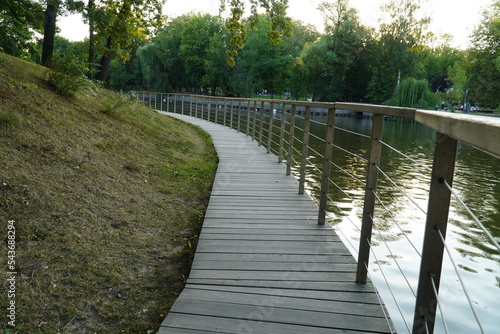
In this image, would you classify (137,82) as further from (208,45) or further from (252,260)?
(252,260)

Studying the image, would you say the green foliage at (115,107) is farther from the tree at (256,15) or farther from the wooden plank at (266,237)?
the wooden plank at (266,237)

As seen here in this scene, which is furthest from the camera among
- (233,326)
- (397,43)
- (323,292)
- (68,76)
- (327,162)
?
(397,43)

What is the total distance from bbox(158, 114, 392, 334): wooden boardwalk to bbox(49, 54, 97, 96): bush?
370cm

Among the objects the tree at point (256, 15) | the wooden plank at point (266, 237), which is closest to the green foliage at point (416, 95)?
the tree at point (256, 15)

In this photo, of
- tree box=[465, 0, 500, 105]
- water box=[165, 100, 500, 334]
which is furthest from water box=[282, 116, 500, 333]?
tree box=[465, 0, 500, 105]

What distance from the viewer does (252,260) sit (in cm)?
330

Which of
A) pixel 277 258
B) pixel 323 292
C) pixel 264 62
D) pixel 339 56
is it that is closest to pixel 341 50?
pixel 339 56

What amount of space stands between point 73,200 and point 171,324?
81.7 inches

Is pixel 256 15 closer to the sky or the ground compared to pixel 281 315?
closer to the sky

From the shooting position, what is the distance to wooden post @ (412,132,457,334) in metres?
1.55

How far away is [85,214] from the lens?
388cm

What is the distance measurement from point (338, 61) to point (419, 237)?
141 ft

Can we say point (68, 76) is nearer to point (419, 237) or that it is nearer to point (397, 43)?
point (419, 237)

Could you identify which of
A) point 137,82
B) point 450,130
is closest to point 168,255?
point 450,130
